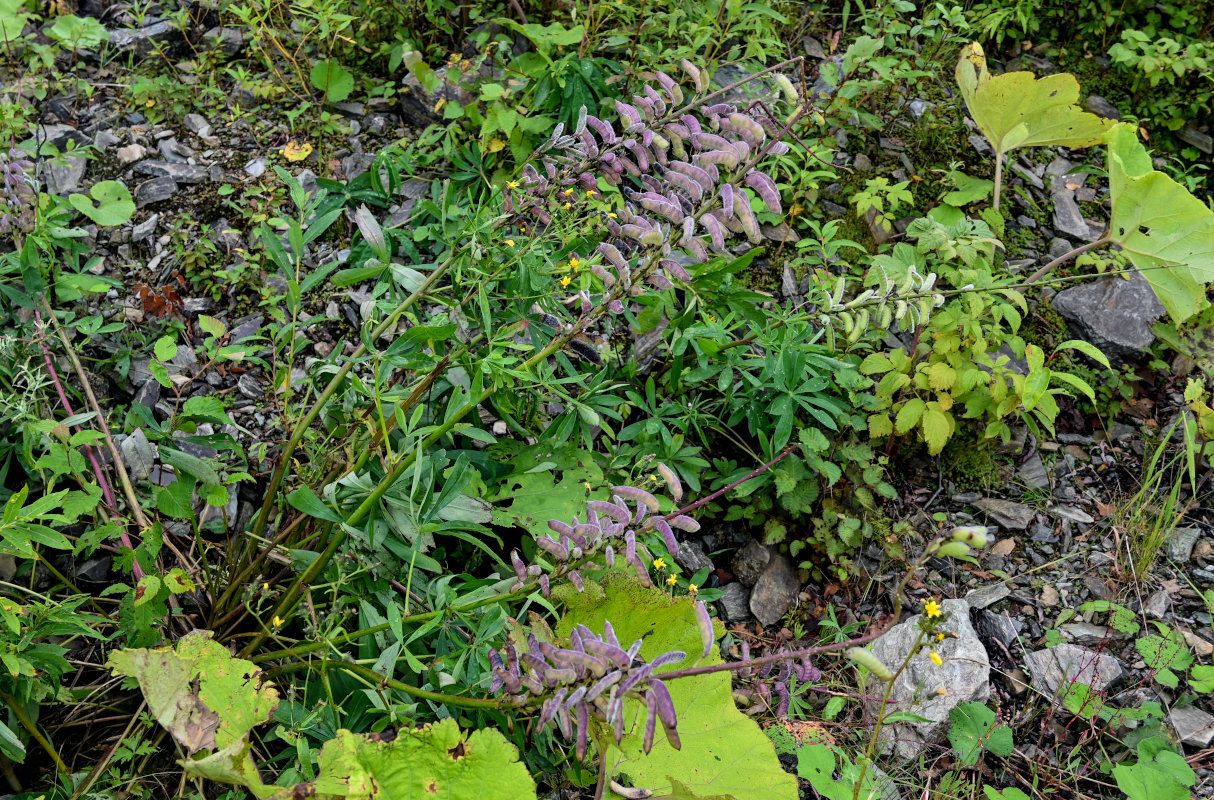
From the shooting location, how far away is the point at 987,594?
10.0 ft

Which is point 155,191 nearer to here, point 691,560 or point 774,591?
point 691,560

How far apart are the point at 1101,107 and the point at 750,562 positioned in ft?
9.09

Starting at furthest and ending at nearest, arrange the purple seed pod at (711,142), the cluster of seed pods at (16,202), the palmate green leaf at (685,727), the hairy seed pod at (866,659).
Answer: the cluster of seed pods at (16,202), the palmate green leaf at (685,727), the purple seed pod at (711,142), the hairy seed pod at (866,659)

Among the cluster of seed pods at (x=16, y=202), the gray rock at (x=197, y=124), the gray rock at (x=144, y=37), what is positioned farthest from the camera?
the gray rock at (x=144, y=37)

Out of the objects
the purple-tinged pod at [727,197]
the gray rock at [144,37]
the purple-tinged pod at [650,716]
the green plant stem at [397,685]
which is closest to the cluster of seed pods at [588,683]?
the purple-tinged pod at [650,716]

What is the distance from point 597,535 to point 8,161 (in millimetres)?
2392

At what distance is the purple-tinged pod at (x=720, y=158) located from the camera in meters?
1.87

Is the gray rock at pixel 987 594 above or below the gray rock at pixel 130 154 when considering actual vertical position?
below

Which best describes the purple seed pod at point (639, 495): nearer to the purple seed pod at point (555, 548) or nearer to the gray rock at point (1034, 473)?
the purple seed pod at point (555, 548)

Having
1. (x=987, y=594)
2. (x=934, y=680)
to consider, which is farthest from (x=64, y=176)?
(x=987, y=594)

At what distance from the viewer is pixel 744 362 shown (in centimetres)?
294

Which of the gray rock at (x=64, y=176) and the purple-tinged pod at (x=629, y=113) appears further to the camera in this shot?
the gray rock at (x=64, y=176)

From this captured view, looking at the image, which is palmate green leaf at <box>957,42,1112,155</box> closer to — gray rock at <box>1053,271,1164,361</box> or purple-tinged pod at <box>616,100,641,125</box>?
gray rock at <box>1053,271,1164,361</box>

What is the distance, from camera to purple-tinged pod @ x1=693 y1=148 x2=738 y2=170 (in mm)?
1872
